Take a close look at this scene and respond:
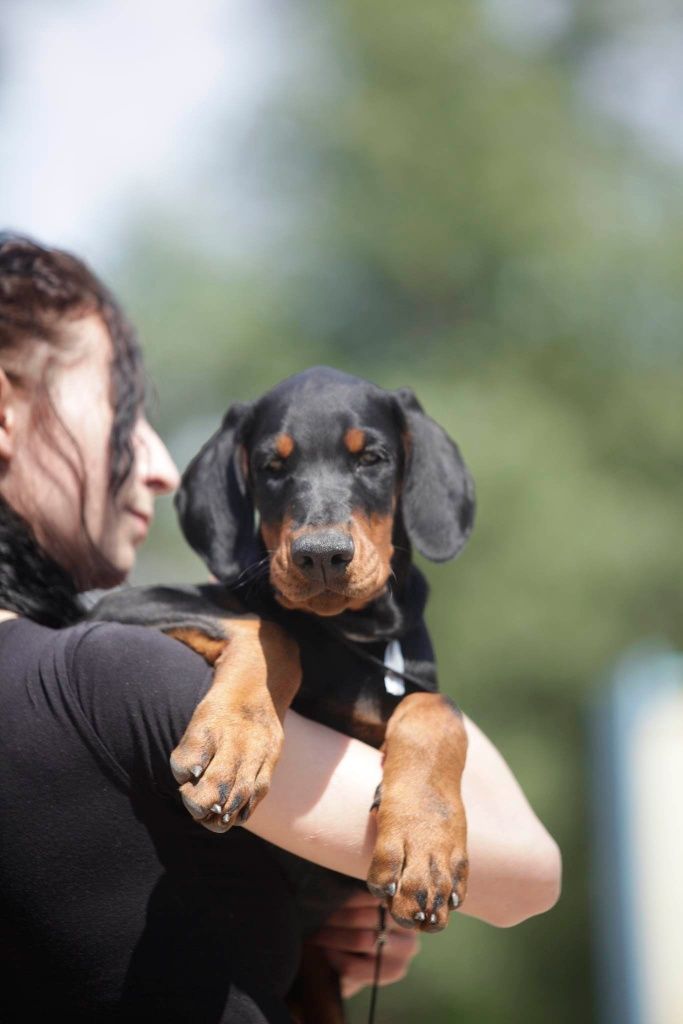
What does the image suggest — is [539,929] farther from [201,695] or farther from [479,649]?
[201,695]

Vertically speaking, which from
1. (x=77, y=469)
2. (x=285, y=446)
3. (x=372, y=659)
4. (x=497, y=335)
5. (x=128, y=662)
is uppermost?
(x=497, y=335)

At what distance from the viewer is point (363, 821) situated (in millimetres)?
1880

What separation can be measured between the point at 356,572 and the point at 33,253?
0.94 metres

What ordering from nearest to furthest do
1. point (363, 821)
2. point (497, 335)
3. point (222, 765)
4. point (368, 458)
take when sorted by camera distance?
point (222, 765), point (363, 821), point (368, 458), point (497, 335)

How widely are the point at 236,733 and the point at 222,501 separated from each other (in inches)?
32.5

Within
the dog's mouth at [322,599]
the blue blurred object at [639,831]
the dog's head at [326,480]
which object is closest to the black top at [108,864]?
the dog's mouth at [322,599]

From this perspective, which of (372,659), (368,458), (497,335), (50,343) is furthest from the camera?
(497,335)

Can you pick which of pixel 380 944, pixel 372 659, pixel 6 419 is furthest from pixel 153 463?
pixel 380 944

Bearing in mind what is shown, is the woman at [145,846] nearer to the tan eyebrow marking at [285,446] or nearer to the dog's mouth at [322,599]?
the dog's mouth at [322,599]

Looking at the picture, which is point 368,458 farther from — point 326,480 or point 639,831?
point 639,831

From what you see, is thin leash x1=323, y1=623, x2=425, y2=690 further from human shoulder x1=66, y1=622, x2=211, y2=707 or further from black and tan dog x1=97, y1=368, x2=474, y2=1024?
human shoulder x1=66, y1=622, x2=211, y2=707

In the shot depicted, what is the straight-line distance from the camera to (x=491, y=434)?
10672 mm

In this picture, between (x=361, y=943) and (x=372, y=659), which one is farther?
(x=361, y=943)

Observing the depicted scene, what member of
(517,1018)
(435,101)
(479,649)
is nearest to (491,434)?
(479,649)
